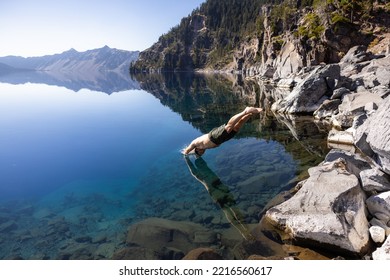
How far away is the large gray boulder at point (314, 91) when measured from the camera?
31.8 m

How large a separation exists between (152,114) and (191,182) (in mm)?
26070

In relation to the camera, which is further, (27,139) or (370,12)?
(370,12)

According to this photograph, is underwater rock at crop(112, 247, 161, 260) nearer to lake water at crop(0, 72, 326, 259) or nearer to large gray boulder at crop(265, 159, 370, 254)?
lake water at crop(0, 72, 326, 259)

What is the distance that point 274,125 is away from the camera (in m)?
28.4

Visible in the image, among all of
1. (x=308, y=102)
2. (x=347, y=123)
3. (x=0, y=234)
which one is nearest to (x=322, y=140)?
(x=347, y=123)

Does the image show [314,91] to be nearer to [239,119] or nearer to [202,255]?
[239,119]

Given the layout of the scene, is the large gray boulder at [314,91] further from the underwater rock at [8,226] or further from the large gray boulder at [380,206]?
the underwater rock at [8,226]

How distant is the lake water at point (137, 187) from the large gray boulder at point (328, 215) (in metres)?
1.29

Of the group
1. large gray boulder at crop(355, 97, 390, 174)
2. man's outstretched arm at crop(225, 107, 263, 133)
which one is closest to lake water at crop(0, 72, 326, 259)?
man's outstretched arm at crop(225, 107, 263, 133)

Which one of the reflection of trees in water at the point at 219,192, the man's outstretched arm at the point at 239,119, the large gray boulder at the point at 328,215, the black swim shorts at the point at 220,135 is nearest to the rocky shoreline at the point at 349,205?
the large gray boulder at the point at 328,215

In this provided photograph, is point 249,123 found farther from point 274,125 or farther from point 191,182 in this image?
point 191,182

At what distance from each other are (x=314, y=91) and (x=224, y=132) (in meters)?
20.2

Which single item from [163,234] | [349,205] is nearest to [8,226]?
[163,234]

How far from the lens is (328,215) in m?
8.95
